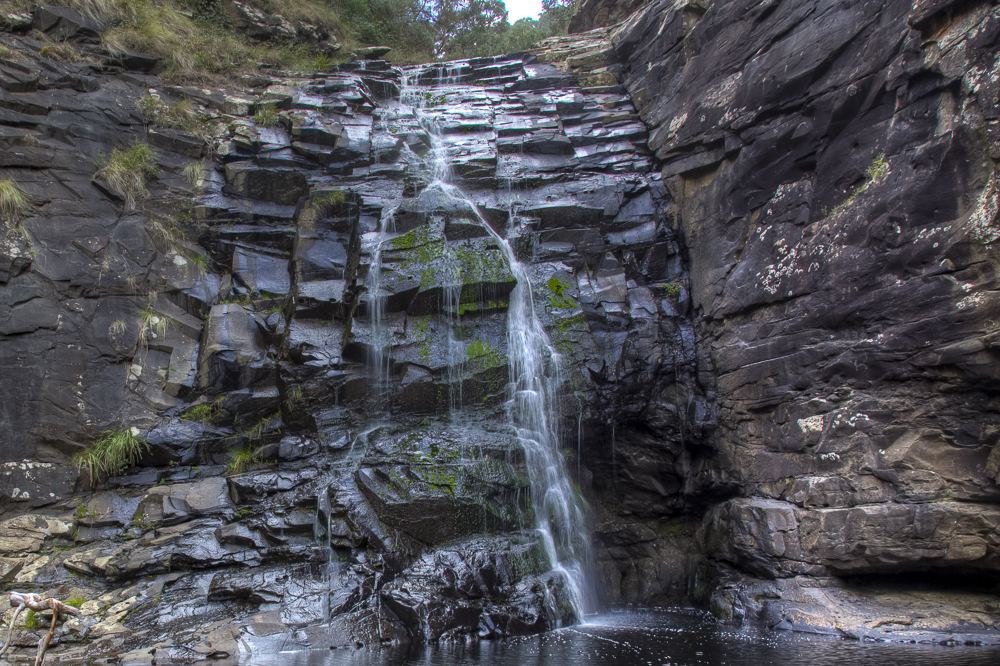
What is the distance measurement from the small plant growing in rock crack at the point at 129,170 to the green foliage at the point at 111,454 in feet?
14.5

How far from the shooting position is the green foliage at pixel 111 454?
8.24m

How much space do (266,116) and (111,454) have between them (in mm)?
8013

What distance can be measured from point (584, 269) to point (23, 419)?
30.7 ft

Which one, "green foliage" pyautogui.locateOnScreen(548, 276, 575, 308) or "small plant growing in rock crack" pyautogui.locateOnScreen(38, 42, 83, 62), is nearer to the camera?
"green foliage" pyautogui.locateOnScreen(548, 276, 575, 308)

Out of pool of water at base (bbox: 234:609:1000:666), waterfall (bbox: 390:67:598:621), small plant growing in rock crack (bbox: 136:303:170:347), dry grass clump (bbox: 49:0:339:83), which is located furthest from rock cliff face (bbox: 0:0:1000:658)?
dry grass clump (bbox: 49:0:339:83)

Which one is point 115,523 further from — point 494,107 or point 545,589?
point 494,107

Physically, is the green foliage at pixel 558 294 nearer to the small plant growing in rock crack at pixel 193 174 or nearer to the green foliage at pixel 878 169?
the green foliage at pixel 878 169

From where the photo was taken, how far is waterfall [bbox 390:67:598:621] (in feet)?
27.1

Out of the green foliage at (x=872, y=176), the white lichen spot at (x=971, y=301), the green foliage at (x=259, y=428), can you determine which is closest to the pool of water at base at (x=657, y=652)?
the white lichen spot at (x=971, y=301)

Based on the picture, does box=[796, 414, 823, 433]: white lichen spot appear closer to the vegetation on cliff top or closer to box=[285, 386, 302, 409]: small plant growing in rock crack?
box=[285, 386, 302, 409]: small plant growing in rock crack

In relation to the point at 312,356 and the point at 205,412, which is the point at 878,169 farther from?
the point at 205,412

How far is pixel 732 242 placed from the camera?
9484 mm

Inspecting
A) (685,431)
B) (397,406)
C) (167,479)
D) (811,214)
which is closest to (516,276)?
(397,406)

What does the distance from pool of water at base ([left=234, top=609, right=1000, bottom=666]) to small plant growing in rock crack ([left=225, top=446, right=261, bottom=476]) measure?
3.25 meters
